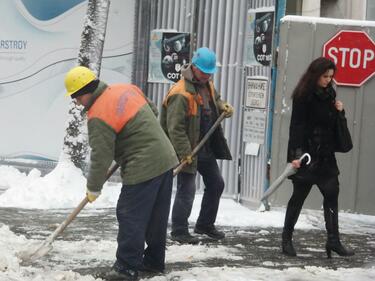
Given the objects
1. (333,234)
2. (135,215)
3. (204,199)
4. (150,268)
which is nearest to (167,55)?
(204,199)

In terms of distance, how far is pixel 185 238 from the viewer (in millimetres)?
7066

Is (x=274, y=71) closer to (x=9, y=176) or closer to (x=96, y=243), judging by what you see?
(x=96, y=243)

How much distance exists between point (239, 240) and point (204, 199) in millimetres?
537

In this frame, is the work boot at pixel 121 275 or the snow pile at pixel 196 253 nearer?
the work boot at pixel 121 275

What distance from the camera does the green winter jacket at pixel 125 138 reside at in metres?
5.42

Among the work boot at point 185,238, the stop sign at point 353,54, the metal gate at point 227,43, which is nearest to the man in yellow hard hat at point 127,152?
the work boot at point 185,238

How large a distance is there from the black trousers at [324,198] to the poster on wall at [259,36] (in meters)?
2.33

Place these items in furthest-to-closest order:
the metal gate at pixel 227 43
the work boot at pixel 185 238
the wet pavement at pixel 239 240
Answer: the metal gate at pixel 227 43, the work boot at pixel 185 238, the wet pavement at pixel 239 240

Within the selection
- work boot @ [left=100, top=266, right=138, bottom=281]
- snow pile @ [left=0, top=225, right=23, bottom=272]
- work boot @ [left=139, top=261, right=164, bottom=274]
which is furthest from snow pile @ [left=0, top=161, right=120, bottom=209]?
work boot @ [left=100, top=266, right=138, bottom=281]

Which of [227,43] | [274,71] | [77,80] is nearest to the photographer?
[77,80]

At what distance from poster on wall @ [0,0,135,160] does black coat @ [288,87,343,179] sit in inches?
175

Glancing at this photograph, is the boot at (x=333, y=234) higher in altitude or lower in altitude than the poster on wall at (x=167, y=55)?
lower

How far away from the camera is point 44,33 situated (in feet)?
35.8

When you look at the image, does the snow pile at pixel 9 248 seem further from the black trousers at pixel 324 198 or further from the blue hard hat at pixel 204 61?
the black trousers at pixel 324 198
